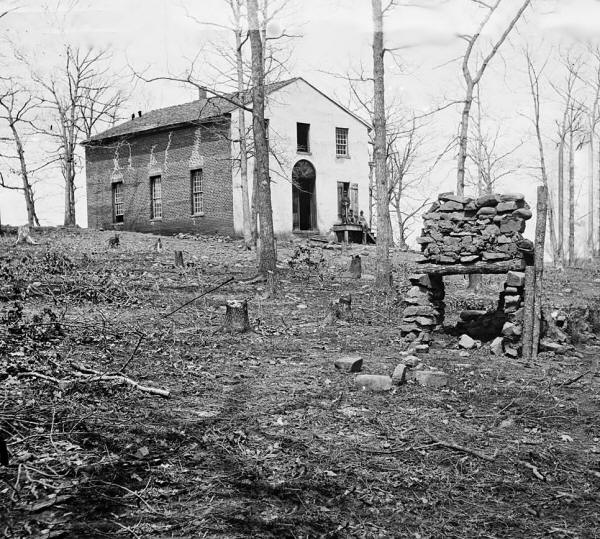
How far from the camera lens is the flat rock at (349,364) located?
671 cm

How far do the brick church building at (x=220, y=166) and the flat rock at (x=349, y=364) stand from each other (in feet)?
61.5

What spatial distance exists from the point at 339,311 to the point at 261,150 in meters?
4.45

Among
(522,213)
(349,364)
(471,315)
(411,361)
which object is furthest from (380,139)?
(349,364)

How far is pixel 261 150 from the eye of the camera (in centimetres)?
1289

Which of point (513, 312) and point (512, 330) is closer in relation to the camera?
point (512, 330)

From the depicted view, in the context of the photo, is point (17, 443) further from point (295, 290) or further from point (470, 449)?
point (295, 290)

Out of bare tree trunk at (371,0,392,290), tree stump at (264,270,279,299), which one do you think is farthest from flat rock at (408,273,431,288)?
bare tree trunk at (371,0,392,290)

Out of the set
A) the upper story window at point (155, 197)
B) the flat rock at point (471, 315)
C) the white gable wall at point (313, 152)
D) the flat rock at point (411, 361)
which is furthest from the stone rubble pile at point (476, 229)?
the upper story window at point (155, 197)

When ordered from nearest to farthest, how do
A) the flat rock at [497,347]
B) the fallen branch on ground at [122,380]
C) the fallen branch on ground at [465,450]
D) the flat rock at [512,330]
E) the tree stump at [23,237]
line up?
the fallen branch on ground at [465,450] → the fallen branch on ground at [122,380] → the flat rock at [497,347] → the flat rock at [512,330] → the tree stump at [23,237]

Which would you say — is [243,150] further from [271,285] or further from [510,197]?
[510,197]

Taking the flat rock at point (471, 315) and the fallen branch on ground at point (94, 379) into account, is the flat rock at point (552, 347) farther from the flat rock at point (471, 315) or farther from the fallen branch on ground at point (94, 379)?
the fallen branch on ground at point (94, 379)

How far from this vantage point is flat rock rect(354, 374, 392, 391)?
6.06 m

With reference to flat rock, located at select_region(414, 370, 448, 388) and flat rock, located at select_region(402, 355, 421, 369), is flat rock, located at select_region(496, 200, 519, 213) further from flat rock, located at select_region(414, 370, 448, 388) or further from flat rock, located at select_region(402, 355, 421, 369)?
flat rock, located at select_region(414, 370, 448, 388)

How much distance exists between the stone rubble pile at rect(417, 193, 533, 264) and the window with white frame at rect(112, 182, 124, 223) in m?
24.0
